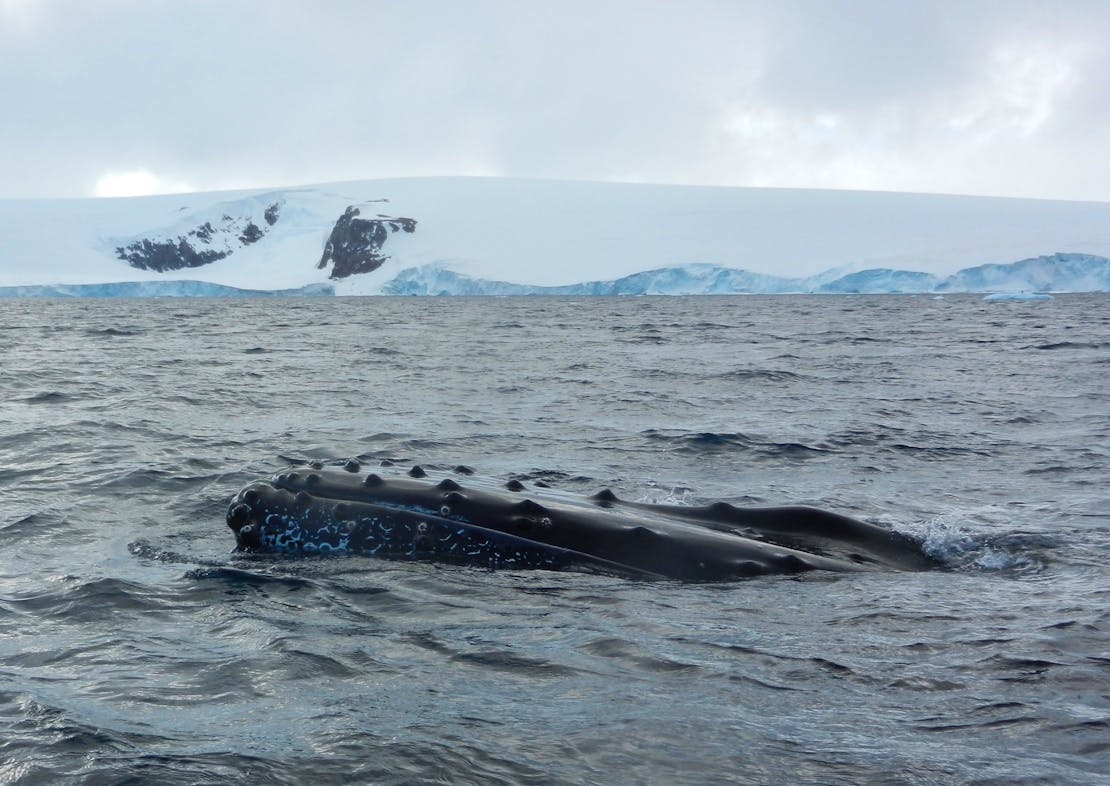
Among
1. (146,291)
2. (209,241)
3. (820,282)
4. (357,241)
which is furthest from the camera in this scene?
(209,241)

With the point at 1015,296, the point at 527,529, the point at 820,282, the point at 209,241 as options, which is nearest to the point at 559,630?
the point at 527,529

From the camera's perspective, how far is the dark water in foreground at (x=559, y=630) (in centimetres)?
348

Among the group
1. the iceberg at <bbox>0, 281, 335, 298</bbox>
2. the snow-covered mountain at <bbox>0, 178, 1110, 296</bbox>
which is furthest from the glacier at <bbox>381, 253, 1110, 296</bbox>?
the iceberg at <bbox>0, 281, 335, 298</bbox>

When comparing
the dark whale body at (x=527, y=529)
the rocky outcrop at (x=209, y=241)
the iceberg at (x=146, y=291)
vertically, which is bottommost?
the iceberg at (x=146, y=291)

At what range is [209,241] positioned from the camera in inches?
5032

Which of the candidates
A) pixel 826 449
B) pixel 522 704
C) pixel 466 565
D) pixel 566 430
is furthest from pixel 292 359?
pixel 522 704

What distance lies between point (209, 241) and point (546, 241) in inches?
2016

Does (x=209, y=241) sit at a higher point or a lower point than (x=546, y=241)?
lower

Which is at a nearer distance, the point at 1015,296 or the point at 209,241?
the point at 1015,296

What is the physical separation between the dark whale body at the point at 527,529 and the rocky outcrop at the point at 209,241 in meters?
117

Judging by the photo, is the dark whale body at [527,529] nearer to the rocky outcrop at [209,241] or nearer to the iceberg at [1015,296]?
the iceberg at [1015,296]

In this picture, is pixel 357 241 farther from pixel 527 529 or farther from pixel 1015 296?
pixel 527 529

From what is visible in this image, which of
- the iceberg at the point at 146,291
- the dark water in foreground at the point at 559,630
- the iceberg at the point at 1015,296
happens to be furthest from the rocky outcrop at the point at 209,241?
the dark water in foreground at the point at 559,630

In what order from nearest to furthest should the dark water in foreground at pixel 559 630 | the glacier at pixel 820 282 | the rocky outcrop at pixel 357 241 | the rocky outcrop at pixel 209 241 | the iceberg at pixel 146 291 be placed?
the dark water in foreground at pixel 559 630, the glacier at pixel 820 282, the iceberg at pixel 146 291, the rocky outcrop at pixel 357 241, the rocky outcrop at pixel 209 241
